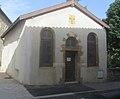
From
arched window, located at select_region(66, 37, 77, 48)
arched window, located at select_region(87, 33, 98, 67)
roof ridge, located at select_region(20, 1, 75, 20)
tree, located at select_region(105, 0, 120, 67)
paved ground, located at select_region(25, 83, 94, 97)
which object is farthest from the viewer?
tree, located at select_region(105, 0, 120, 67)

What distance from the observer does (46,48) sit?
14883 millimetres

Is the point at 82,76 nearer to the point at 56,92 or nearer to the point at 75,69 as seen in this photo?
the point at 75,69

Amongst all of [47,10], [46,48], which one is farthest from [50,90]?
[47,10]

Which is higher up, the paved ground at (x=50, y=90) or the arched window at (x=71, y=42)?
the arched window at (x=71, y=42)

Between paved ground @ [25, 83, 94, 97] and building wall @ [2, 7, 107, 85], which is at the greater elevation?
building wall @ [2, 7, 107, 85]

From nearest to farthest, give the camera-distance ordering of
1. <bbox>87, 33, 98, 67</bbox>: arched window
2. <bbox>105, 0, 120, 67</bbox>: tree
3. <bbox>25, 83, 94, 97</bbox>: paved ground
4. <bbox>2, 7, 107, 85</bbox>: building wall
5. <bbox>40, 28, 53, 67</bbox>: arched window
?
<bbox>25, 83, 94, 97</bbox>: paved ground < <bbox>2, 7, 107, 85</bbox>: building wall < <bbox>40, 28, 53, 67</bbox>: arched window < <bbox>87, 33, 98, 67</bbox>: arched window < <bbox>105, 0, 120, 67</bbox>: tree

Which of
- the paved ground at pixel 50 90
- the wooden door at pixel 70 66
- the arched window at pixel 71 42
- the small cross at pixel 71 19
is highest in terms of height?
the small cross at pixel 71 19

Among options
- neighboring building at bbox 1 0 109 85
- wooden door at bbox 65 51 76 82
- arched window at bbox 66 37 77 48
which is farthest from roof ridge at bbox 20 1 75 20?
wooden door at bbox 65 51 76 82

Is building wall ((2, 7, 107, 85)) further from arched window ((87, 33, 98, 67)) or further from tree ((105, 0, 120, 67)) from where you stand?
tree ((105, 0, 120, 67))

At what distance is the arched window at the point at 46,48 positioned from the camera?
14727mm

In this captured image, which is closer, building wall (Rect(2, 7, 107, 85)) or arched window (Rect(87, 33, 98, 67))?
building wall (Rect(2, 7, 107, 85))

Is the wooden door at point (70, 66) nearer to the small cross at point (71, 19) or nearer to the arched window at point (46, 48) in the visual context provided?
the arched window at point (46, 48)

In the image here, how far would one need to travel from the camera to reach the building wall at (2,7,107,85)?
1442 cm

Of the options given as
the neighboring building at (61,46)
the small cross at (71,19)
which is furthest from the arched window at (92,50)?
the small cross at (71,19)
